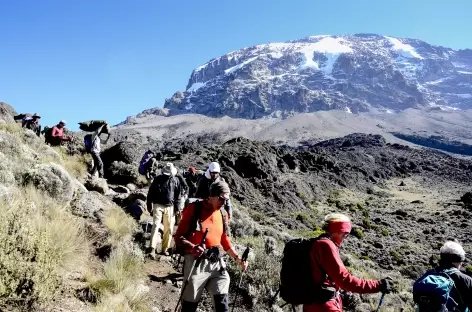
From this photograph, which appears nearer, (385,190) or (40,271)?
(40,271)

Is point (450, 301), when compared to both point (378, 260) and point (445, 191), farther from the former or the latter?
point (445, 191)

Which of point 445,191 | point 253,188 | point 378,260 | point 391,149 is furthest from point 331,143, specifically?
point 378,260

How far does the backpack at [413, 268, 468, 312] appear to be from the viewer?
367 cm

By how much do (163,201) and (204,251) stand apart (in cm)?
371

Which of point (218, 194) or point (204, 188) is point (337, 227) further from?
point (204, 188)

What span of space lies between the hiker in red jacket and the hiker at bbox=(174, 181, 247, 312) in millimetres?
1059

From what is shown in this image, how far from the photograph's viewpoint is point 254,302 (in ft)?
23.0

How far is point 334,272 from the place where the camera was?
3494mm

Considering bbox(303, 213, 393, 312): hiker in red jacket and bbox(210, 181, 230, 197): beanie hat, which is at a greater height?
bbox(210, 181, 230, 197): beanie hat

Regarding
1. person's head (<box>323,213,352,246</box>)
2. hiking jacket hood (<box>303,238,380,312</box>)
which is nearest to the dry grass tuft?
hiking jacket hood (<box>303,238,380,312</box>)

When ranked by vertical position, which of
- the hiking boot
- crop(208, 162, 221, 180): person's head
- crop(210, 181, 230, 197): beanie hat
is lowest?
the hiking boot

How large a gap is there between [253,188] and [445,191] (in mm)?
36693

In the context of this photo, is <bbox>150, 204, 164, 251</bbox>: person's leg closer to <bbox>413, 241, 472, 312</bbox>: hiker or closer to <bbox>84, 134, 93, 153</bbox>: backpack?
<bbox>413, 241, 472, 312</bbox>: hiker

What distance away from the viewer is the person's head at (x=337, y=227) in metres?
3.68
